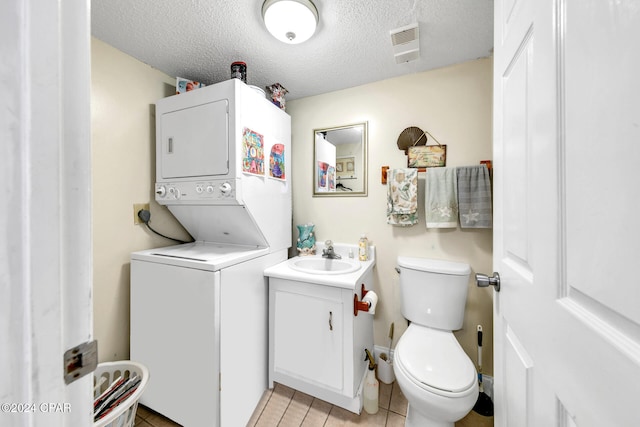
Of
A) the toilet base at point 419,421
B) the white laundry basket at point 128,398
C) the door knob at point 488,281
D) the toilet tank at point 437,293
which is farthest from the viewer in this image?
the toilet tank at point 437,293

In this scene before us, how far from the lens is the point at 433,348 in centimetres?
141

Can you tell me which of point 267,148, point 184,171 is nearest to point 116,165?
point 184,171

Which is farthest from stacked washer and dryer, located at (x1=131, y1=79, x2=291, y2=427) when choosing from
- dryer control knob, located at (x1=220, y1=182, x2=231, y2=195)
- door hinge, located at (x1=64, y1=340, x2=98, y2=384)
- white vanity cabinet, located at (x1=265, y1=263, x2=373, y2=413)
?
door hinge, located at (x1=64, y1=340, x2=98, y2=384)

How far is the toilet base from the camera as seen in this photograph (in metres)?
1.26

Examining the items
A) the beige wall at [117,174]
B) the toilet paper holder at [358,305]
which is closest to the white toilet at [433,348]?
the toilet paper holder at [358,305]

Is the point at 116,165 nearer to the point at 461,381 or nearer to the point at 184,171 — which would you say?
the point at 184,171

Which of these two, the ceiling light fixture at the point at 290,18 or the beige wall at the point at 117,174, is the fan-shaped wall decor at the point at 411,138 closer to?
the ceiling light fixture at the point at 290,18

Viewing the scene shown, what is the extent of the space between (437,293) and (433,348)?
1.18 feet

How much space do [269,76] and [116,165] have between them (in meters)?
1.31

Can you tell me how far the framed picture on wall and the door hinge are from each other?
1943mm

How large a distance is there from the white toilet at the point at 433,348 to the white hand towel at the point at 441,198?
12.3 inches

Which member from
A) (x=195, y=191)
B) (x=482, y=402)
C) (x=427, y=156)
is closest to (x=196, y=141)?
(x=195, y=191)

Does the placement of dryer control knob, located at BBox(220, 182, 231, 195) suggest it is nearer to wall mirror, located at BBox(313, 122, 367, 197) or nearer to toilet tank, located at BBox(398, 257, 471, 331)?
wall mirror, located at BBox(313, 122, 367, 197)

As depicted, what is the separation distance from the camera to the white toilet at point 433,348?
1.12m
